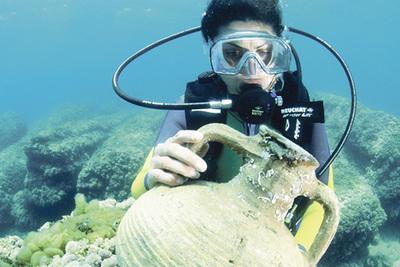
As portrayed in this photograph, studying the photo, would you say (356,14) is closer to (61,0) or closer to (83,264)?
(61,0)

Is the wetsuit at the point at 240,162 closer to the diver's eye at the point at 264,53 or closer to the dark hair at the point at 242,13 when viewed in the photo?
the diver's eye at the point at 264,53

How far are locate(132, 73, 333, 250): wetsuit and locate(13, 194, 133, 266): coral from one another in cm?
62

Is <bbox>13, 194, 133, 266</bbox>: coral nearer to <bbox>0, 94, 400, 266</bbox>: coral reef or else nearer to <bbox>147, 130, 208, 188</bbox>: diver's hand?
<bbox>147, 130, 208, 188</bbox>: diver's hand

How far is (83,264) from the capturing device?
1.89 meters

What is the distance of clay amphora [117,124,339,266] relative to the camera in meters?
0.91

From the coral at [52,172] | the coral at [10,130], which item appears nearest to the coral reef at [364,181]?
the coral at [52,172]

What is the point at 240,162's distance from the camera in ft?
5.85

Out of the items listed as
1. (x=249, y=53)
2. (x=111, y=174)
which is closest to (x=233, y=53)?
(x=249, y=53)

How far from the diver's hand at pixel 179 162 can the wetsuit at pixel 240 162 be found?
70 centimetres

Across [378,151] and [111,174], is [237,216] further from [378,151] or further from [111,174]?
[378,151]

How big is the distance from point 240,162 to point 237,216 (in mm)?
815

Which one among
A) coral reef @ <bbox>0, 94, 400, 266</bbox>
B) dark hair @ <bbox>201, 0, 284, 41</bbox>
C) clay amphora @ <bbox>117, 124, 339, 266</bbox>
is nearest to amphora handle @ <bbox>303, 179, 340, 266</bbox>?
clay amphora @ <bbox>117, 124, 339, 266</bbox>

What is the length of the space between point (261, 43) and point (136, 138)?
316 inches

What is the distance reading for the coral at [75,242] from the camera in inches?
83.2
